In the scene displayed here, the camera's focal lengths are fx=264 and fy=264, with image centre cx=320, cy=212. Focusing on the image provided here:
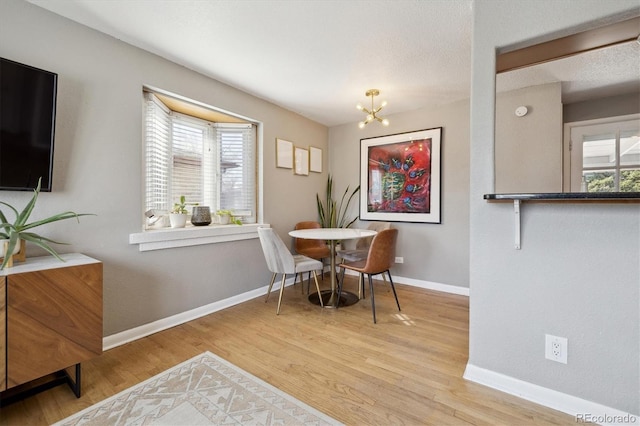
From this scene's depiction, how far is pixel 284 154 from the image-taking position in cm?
363

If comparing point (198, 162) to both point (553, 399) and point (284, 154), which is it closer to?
point (284, 154)

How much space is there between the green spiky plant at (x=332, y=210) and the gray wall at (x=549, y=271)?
8.59ft

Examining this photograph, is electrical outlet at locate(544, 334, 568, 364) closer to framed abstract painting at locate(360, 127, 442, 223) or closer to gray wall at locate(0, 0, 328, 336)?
framed abstract painting at locate(360, 127, 442, 223)

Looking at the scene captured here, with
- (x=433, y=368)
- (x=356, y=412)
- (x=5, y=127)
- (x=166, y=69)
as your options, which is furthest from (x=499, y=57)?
(x=5, y=127)

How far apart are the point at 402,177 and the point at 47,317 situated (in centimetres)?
366

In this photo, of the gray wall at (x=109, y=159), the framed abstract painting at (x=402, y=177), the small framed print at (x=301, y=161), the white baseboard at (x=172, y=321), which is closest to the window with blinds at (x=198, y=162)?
the gray wall at (x=109, y=159)

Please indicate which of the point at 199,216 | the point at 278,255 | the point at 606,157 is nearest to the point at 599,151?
the point at 606,157

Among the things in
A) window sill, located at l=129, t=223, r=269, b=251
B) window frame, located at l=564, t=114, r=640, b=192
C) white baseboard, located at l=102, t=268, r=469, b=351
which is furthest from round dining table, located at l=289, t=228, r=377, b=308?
window frame, located at l=564, t=114, r=640, b=192

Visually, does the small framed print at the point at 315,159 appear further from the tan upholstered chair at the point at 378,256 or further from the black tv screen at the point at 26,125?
the black tv screen at the point at 26,125

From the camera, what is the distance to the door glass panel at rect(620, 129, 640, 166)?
2.05 meters

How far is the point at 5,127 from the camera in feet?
5.04

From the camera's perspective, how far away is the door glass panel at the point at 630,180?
6.54 ft

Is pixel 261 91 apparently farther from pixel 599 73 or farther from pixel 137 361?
pixel 599 73

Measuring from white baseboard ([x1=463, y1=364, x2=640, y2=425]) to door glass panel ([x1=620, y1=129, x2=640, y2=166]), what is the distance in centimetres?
184
